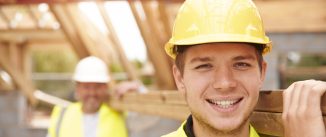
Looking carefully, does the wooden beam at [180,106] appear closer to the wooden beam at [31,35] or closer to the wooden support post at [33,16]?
the wooden support post at [33,16]

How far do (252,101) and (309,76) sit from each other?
9215mm

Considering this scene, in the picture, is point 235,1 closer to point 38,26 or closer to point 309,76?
point 38,26

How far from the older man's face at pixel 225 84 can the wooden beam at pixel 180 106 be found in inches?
2.8

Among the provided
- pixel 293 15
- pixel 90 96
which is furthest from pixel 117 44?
pixel 90 96

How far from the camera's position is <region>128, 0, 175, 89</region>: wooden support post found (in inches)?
223

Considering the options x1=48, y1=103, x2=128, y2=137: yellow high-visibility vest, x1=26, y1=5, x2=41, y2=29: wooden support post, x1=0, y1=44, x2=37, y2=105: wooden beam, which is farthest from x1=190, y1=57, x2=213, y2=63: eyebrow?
x1=0, y1=44, x2=37, y2=105: wooden beam

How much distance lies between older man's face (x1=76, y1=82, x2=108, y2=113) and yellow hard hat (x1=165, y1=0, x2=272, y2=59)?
7.86ft

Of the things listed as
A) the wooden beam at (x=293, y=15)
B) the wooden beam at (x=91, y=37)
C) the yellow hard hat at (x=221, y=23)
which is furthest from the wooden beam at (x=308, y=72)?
the yellow hard hat at (x=221, y=23)

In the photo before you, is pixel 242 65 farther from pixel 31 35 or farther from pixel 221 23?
pixel 31 35

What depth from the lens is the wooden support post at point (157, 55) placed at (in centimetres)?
566

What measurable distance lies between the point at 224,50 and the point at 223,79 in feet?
0.30

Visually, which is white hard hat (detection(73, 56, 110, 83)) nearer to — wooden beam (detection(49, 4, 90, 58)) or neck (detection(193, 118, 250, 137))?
wooden beam (detection(49, 4, 90, 58))

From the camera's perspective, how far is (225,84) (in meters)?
1.54

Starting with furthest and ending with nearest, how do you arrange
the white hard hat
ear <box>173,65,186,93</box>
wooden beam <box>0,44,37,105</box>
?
1. wooden beam <box>0,44,37,105</box>
2. the white hard hat
3. ear <box>173,65,186,93</box>
